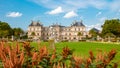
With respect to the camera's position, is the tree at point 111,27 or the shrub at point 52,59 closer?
the shrub at point 52,59

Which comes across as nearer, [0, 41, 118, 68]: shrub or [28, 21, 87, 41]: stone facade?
[0, 41, 118, 68]: shrub

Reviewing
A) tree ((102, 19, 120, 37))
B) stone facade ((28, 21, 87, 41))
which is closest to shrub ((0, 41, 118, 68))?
tree ((102, 19, 120, 37))

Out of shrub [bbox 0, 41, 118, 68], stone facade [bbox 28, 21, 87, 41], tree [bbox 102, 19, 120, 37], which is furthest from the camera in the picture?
stone facade [bbox 28, 21, 87, 41]

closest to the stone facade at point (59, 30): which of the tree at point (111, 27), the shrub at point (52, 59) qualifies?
the tree at point (111, 27)

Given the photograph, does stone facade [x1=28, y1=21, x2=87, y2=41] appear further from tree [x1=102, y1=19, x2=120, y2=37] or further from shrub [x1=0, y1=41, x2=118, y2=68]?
shrub [x1=0, y1=41, x2=118, y2=68]

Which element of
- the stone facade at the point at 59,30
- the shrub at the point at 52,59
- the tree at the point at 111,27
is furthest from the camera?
the stone facade at the point at 59,30

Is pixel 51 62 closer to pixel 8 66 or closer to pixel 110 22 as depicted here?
pixel 8 66

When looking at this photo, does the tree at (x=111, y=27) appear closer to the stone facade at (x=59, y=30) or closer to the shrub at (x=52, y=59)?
the stone facade at (x=59, y=30)

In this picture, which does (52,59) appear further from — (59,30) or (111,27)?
(59,30)

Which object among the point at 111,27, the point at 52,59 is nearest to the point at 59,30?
the point at 111,27

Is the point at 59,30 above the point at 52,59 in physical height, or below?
above

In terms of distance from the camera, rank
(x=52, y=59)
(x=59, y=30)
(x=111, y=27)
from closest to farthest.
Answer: (x=52, y=59) < (x=111, y=27) < (x=59, y=30)

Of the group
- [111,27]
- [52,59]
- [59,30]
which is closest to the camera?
[52,59]

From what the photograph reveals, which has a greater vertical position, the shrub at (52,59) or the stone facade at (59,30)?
the stone facade at (59,30)
